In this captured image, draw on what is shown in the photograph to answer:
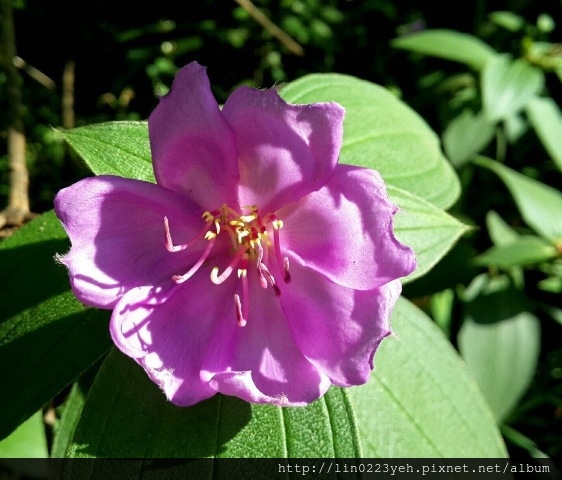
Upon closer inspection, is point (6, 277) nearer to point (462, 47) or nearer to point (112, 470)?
point (112, 470)

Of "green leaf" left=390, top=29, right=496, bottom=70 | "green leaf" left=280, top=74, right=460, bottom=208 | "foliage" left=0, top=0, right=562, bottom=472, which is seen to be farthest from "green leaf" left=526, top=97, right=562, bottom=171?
"green leaf" left=280, top=74, right=460, bottom=208

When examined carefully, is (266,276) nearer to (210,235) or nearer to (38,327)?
(210,235)

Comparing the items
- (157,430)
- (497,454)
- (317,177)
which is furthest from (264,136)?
(497,454)

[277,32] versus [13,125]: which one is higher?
[13,125]

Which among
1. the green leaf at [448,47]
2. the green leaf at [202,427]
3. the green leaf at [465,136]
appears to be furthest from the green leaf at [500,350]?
the green leaf at [202,427]

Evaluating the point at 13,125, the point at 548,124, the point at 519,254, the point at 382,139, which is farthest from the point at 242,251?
the point at 548,124

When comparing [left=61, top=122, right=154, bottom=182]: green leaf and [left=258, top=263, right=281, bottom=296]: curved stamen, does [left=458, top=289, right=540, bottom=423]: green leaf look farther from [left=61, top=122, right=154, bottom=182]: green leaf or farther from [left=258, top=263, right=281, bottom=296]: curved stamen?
[left=61, top=122, right=154, bottom=182]: green leaf
